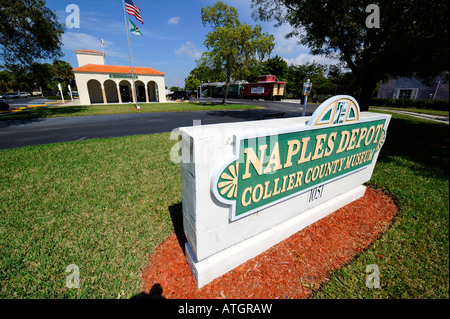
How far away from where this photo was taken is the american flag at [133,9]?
15.9 m

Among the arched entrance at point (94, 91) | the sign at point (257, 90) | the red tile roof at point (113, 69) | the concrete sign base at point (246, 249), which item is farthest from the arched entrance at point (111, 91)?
the concrete sign base at point (246, 249)

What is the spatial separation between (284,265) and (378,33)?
914 cm

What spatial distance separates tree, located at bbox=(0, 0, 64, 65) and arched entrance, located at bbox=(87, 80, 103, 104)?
16193 millimetres

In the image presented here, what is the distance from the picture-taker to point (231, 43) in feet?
64.3

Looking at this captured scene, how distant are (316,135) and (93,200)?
169 inches

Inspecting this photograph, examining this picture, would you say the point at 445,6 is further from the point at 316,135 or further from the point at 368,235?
the point at 368,235

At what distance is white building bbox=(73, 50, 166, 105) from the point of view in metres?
24.3

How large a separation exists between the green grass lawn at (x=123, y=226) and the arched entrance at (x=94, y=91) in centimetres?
2759

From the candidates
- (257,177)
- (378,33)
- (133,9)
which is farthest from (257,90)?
(257,177)

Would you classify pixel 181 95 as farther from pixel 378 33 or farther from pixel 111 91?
pixel 378 33

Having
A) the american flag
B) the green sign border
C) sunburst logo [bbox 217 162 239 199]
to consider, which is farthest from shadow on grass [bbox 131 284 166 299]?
the american flag
